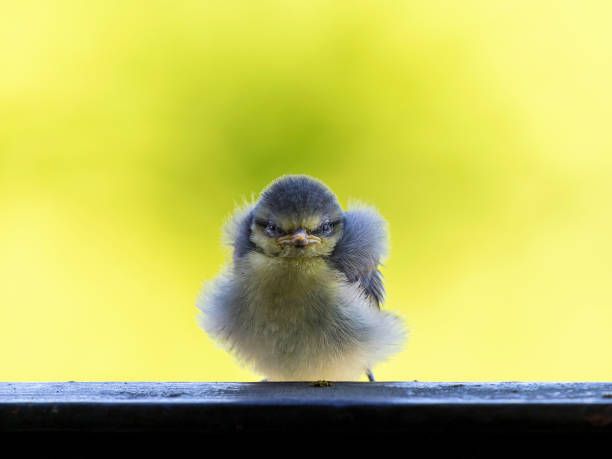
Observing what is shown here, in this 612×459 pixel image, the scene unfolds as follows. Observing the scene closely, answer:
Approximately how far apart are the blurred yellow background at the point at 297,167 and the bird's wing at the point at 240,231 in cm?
35

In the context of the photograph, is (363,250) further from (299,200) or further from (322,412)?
(322,412)

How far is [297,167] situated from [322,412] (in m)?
1.91

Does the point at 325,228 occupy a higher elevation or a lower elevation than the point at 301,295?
higher

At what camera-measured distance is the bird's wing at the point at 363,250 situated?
7.88 feet

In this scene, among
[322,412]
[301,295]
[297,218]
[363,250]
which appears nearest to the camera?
[322,412]

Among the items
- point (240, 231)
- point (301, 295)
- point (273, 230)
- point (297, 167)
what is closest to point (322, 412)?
point (301, 295)

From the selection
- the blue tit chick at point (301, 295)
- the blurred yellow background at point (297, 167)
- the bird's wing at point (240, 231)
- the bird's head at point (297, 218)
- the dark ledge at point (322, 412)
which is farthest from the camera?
the blurred yellow background at point (297, 167)

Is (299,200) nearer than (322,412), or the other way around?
(322,412)

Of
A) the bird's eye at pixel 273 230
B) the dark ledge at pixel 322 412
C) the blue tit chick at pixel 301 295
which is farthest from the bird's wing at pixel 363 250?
the dark ledge at pixel 322 412

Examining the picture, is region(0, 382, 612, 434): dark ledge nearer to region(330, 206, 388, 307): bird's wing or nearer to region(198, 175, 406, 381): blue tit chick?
region(198, 175, 406, 381): blue tit chick

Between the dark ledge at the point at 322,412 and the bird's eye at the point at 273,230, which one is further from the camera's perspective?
the bird's eye at the point at 273,230

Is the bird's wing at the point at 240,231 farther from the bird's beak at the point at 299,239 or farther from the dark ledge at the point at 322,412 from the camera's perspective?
the dark ledge at the point at 322,412

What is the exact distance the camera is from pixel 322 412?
1220 mm

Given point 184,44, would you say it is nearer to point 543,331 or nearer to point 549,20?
point 549,20
